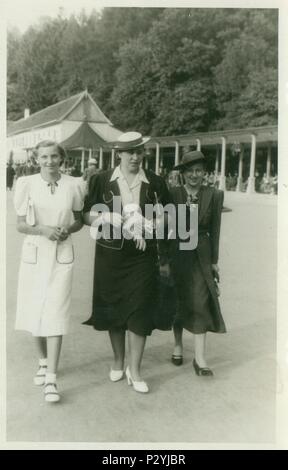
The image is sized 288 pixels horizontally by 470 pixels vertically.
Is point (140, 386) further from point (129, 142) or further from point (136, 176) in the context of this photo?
point (129, 142)

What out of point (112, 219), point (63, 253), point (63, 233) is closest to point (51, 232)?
point (63, 233)

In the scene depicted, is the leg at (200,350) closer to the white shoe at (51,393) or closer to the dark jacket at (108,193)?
the dark jacket at (108,193)

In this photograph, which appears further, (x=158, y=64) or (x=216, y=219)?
(x=158, y=64)

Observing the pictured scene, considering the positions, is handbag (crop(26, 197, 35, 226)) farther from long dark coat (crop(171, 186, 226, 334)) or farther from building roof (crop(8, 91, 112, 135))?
building roof (crop(8, 91, 112, 135))

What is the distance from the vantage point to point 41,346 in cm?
353

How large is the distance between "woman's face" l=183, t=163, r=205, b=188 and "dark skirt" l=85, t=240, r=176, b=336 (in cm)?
57

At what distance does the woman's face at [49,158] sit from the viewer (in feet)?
10.7

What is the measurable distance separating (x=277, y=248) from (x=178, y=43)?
9864 millimetres

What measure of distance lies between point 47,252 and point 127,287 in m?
0.57

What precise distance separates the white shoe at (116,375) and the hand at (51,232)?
1040 mm

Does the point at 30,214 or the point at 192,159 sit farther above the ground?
the point at 192,159

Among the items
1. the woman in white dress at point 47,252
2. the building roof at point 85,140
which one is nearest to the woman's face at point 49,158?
the woman in white dress at point 47,252
